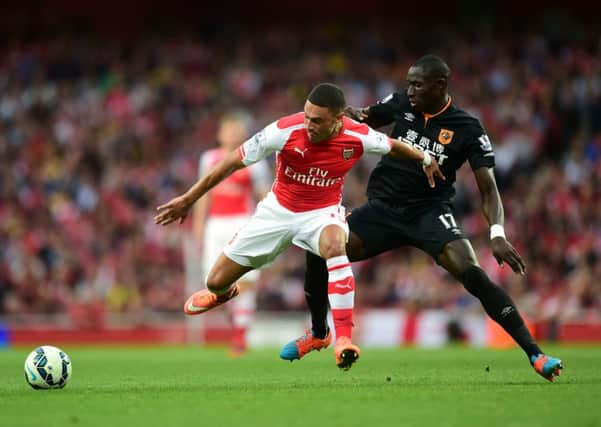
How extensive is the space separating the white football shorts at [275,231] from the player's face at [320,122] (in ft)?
2.29

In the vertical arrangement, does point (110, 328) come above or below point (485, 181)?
below

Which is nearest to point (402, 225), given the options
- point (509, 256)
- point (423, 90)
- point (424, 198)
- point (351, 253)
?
point (424, 198)

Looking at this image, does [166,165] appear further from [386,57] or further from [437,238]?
[437,238]

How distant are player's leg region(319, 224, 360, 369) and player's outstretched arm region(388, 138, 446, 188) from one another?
773 mm

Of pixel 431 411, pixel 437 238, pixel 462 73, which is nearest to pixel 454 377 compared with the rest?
pixel 437 238

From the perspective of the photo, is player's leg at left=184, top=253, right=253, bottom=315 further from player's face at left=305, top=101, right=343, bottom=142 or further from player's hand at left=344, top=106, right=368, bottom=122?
player's hand at left=344, top=106, right=368, bottom=122

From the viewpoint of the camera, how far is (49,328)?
19.2 metres

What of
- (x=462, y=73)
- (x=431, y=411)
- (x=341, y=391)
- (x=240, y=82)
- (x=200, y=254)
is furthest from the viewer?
(x=240, y=82)

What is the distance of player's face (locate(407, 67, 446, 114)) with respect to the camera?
8578mm

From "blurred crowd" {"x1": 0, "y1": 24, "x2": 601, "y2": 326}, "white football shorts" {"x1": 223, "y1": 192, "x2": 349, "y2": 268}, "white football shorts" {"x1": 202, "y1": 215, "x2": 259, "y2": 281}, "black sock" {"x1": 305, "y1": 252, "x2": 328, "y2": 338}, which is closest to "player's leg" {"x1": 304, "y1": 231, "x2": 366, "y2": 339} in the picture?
"black sock" {"x1": 305, "y1": 252, "x2": 328, "y2": 338}

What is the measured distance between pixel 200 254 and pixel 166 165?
13.2ft

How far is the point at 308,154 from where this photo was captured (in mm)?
8258

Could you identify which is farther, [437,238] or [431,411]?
[437,238]

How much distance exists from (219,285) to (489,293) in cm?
226
